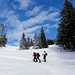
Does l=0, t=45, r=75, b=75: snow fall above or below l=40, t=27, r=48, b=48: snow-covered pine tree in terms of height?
below

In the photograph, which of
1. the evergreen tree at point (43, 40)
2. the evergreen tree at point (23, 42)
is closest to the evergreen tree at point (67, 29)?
the evergreen tree at point (43, 40)

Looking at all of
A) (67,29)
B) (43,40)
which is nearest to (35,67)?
(67,29)

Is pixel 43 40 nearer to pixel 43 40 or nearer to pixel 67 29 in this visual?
pixel 43 40

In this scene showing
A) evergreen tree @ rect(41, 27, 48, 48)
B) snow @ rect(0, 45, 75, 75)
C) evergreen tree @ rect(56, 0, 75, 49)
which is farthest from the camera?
evergreen tree @ rect(41, 27, 48, 48)

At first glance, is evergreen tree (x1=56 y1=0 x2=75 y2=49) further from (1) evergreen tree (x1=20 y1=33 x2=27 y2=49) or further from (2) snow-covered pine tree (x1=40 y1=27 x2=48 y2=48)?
(1) evergreen tree (x1=20 y1=33 x2=27 y2=49)

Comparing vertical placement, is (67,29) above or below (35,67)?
above

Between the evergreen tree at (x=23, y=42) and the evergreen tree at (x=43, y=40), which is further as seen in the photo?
the evergreen tree at (x=23, y=42)

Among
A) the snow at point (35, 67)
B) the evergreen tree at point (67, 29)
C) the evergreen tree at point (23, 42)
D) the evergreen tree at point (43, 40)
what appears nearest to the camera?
the snow at point (35, 67)

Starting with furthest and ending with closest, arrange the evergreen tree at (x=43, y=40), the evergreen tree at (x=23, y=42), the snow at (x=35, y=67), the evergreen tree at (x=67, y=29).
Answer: the evergreen tree at (x=23, y=42) → the evergreen tree at (x=43, y=40) → the evergreen tree at (x=67, y=29) → the snow at (x=35, y=67)

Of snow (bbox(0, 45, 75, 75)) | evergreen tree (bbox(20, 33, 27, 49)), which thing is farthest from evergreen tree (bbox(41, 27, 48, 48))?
snow (bbox(0, 45, 75, 75))

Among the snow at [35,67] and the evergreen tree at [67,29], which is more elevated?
the evergreen tree at [67,29]

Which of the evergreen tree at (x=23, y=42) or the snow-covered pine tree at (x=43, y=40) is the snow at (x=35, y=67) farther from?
the evergreen tree at (x=23, y=42)

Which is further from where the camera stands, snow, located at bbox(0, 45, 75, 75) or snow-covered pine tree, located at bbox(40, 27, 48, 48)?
snow-covered pine tree, located at bbox(40, 27, 48, 48)

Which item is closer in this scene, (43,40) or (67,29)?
(67,29)
